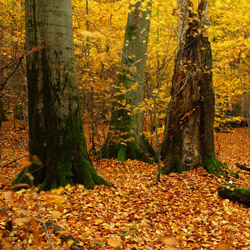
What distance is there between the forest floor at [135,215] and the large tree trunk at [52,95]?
0.36m

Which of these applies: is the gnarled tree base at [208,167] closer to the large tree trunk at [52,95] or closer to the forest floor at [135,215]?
the forest floor at [135,215]

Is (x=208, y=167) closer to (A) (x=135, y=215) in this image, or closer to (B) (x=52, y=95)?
(A) (x=135, y=215)

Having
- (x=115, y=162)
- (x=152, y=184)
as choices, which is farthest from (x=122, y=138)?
(x=152, y=184)

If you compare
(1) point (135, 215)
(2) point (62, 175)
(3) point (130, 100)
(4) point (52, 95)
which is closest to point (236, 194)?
(1) point (135, 215)

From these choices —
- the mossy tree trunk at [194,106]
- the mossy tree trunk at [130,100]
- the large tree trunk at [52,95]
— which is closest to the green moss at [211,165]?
the mossy tree trunk at [194,106]

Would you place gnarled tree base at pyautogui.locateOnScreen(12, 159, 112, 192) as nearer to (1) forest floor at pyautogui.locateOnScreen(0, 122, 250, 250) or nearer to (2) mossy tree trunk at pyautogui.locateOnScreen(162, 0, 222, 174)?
(1) forest floor at pyautogui.locateOnScreen(0, 122, 250, 250)

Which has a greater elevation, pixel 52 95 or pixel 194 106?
pixel 52 95

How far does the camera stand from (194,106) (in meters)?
6.20

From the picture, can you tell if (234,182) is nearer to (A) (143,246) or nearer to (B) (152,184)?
(B) (152,184)

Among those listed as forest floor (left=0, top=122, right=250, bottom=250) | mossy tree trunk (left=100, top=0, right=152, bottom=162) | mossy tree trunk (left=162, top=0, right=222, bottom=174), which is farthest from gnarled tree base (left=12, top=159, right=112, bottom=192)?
mossy tree trunk (left=100, top=0, right=152, bottom=162)

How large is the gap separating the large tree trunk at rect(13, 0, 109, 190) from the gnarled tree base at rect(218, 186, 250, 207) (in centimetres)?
291

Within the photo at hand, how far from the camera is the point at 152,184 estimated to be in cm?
542

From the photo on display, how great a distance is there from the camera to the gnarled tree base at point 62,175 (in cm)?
436

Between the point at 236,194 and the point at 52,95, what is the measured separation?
4.35 m
